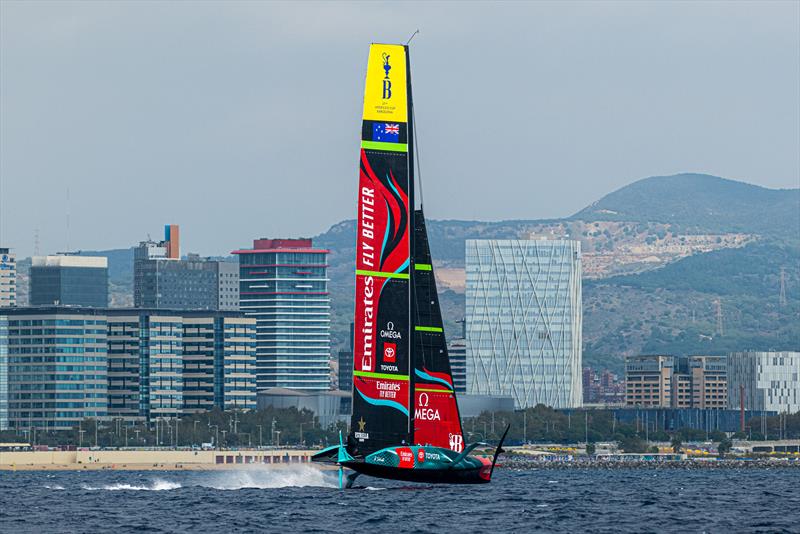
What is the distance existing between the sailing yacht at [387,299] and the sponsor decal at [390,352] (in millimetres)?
57

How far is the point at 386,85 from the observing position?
3954 inches

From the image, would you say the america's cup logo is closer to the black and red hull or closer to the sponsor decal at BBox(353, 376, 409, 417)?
the black and red hull

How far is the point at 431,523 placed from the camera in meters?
90.5

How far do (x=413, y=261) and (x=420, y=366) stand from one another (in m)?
6.42

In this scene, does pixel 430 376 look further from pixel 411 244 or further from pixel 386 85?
pixel 386 85

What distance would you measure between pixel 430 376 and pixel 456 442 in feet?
14.1

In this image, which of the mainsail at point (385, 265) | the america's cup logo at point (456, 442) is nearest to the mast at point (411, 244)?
the mainsail at point (385, 265)

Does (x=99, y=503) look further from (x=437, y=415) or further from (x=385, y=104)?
(x=385, y=104)

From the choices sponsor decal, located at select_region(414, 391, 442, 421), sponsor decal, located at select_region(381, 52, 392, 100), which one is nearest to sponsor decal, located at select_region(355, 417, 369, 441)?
sponsor decal, located at select_region(414, 391, 442, 421)

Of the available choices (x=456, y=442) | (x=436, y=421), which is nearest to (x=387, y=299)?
(x=436, y=421)

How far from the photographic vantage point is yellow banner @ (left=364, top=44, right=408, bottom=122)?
10006cm

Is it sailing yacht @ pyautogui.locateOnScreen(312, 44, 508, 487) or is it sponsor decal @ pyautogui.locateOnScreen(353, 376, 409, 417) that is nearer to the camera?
sailing yacht @ pyautogui.locateOnScreen(312, 44, 508, 487)

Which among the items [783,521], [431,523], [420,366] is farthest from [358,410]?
[783,521]

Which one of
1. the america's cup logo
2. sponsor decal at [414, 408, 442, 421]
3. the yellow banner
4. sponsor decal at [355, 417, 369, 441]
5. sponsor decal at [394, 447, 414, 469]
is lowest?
sponsor decal at [394, 447, 414, 469]
